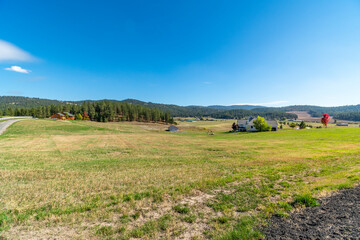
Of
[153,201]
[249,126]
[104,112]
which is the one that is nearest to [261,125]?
[249,126]

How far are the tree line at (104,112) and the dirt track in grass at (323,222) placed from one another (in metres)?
111

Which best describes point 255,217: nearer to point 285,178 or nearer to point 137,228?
point 137,228

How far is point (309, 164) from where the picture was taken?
592 inches

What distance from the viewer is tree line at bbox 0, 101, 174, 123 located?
10750 centimetres

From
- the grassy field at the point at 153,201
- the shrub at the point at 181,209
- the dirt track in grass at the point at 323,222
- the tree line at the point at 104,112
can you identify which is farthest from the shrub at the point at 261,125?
the shrub at the point at 181,209

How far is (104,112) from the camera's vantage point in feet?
346

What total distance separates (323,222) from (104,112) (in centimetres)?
11586

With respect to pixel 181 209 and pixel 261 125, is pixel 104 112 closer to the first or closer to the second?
pixel 261 125

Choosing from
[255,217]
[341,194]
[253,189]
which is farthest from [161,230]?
[341,194]

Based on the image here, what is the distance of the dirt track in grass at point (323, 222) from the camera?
5.25 metres

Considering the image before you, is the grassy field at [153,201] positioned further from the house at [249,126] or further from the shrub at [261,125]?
the house at [249,126]

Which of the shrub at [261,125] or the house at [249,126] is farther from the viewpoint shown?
the house at [249,126]

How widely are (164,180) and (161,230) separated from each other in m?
5.89

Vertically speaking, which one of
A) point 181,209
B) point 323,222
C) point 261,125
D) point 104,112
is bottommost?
point 261,125
